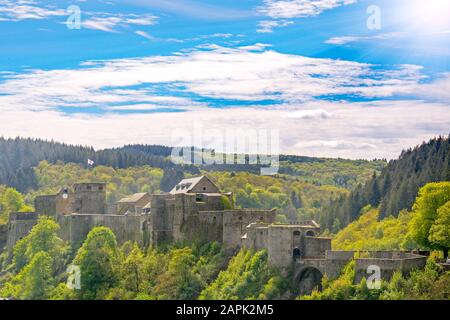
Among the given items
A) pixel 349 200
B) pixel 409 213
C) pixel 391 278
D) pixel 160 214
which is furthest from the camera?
pixel 349 200

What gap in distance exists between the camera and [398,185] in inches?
5197

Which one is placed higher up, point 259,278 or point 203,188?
point 203,188

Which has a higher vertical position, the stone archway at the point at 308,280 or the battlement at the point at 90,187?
the battlement at the point at 90,187

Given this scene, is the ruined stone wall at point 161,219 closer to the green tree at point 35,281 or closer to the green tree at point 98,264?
the green tree at point 98,264

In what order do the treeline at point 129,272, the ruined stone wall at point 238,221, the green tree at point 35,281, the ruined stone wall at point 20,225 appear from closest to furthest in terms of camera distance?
1. the treeline at point 129,272
2. the ruined stone wall at point 238,221
3. the green tree at point 35,281
4. the ruined stone wall at point 20,225

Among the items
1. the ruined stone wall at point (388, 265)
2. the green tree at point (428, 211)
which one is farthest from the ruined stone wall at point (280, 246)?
the green tree at point (428, 211)

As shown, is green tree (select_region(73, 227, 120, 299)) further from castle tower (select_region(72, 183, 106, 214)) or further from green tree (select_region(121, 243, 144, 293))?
castle tower (select_region(72, 183, 106, 214))

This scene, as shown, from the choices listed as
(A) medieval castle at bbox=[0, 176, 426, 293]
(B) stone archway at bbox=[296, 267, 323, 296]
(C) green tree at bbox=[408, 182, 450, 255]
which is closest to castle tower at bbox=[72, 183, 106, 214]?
(A) medieval castle at bbox=[0, 176, 426, 293]

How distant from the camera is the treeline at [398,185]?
406ft

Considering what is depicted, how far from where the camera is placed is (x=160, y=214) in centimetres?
9300
